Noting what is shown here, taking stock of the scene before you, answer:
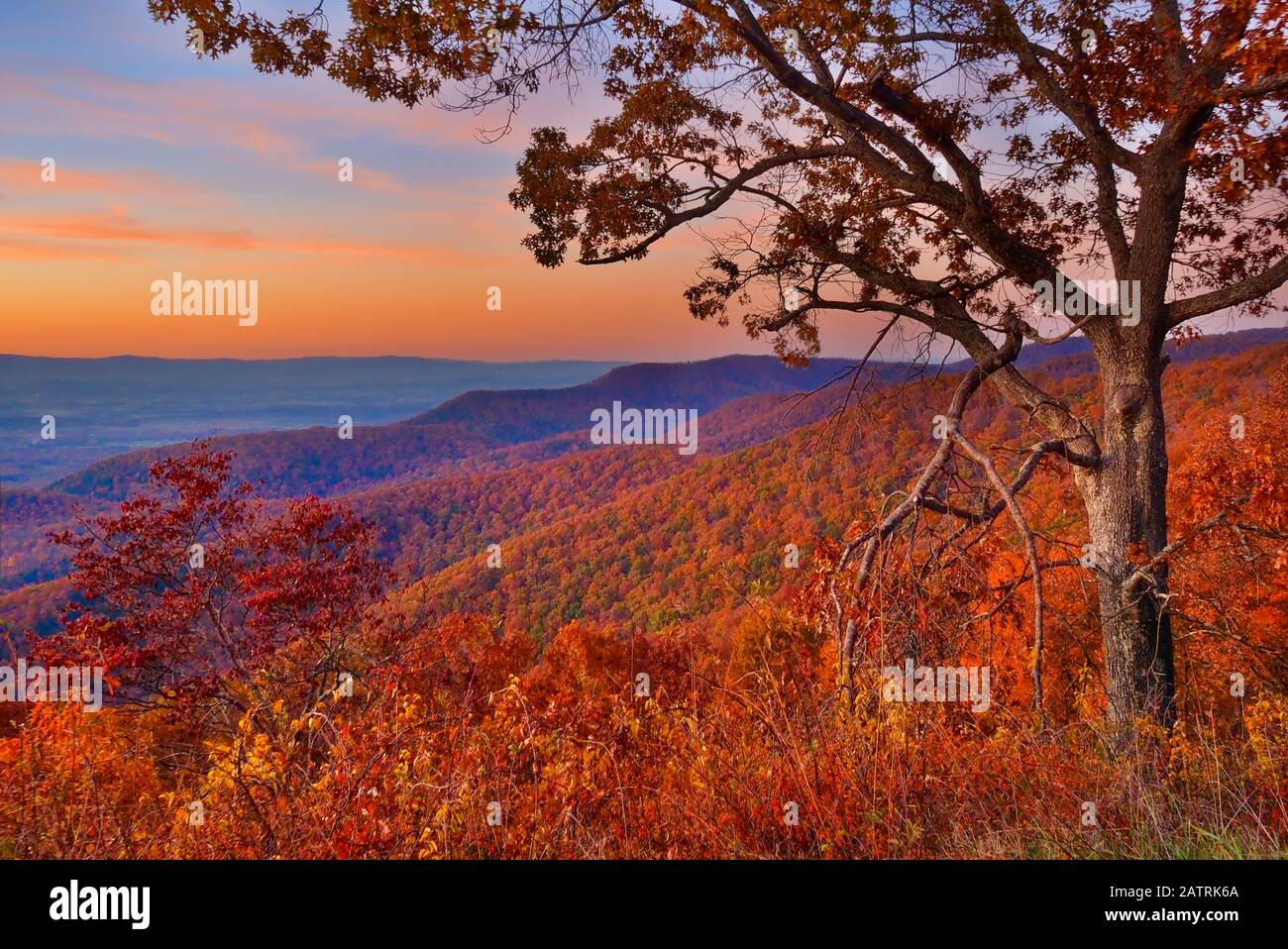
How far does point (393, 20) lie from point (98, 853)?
544cm

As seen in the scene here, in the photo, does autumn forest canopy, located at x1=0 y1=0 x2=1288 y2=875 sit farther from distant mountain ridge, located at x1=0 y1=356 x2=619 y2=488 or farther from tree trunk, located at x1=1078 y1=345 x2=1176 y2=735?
distant mountain ridge, located at x1=0 y1=356 x2=619 y2=488

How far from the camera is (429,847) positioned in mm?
3188

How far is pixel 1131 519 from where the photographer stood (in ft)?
22.1

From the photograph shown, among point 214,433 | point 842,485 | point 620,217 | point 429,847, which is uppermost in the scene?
point 620,217

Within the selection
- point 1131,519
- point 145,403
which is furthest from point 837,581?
point 145,403

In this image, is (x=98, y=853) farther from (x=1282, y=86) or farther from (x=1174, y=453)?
(x=1174, y=453)

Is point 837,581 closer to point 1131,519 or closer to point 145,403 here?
A: point 1131,519

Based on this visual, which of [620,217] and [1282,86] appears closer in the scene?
[1282,86]

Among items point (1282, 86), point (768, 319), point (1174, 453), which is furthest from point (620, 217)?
point (1174, 453)

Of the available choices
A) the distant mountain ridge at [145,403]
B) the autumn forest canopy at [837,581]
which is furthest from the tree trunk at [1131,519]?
the distant mountain ridge at [145,403]

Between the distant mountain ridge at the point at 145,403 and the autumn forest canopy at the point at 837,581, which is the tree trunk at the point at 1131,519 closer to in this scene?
the autumn forest canopy at the point at 837,581

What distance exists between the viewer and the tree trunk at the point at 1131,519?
6.51 metres

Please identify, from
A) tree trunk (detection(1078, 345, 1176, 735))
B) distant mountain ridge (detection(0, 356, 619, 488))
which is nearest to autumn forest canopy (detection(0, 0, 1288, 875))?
tree trunk (detection(1078, 345, 1176, 735))

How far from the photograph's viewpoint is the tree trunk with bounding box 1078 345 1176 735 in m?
6.51
